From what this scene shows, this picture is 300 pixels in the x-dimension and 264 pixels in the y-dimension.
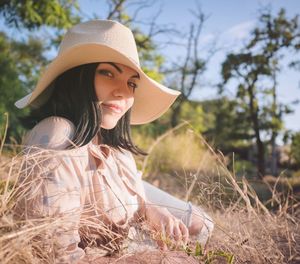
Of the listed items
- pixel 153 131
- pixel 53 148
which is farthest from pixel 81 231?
pixel 153 131

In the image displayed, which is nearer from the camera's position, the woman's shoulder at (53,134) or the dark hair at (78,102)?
the woman's shoulder at (53,134)

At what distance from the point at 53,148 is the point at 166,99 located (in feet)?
2.67

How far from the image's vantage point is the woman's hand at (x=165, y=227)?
4.89 ft

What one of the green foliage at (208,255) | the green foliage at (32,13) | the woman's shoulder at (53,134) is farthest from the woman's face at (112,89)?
the green foliage at (32,13)

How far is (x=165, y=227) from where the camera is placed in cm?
154

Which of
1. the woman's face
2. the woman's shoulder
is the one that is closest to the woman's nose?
the woman's face

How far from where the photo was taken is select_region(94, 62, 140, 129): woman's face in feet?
5.32

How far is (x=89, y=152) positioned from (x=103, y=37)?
18.4 inches

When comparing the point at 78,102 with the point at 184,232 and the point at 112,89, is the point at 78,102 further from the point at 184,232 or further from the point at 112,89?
the point at 184,232

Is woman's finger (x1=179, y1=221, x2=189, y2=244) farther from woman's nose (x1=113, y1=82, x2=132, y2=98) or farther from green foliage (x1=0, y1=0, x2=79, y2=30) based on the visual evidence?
green foliage (x1=0, y1=0, x2=79, y2=30)

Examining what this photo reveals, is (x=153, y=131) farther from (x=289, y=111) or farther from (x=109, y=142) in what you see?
(x=109, y=142)

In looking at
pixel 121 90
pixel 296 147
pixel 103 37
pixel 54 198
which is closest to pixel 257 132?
pixel 296 147

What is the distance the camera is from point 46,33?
1205cm

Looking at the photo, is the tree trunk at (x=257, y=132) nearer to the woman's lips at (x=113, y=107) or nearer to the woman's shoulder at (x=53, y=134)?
the woman's lips at (x=113, y=107)
